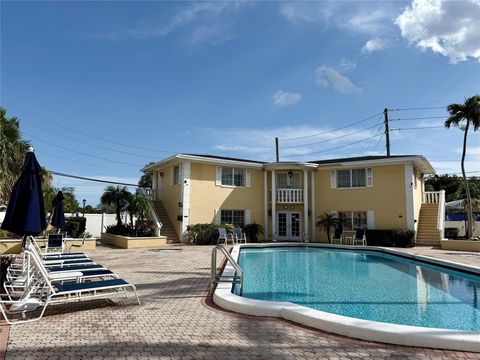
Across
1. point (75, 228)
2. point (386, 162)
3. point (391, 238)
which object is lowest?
point (391, 238)

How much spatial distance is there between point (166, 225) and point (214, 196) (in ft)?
11.8

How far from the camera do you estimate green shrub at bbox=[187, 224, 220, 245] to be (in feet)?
68.8

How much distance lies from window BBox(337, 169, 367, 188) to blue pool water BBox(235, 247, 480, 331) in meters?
8.09

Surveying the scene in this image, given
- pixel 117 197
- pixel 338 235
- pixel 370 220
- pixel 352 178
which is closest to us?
pixel 338 235

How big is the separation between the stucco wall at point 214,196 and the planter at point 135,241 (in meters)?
2.47

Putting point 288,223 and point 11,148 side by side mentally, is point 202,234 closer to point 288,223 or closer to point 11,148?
point 288,223

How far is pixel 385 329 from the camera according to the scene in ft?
15.3

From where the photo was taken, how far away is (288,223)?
2403 centimetres

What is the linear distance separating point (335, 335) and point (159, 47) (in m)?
14.9

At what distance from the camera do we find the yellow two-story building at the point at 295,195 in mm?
21672

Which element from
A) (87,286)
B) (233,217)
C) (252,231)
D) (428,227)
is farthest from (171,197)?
(87,286)

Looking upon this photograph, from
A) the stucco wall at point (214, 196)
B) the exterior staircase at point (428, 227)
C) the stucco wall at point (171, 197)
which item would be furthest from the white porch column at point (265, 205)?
the exterior staircase at point (428, 227)

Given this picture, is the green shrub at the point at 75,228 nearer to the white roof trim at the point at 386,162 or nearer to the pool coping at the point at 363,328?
the white roof trim at the point at 386,162

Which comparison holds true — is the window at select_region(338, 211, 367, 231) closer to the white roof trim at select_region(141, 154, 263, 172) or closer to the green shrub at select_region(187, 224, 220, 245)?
the white roof trim at select_region(141, 154, 263, 172)
